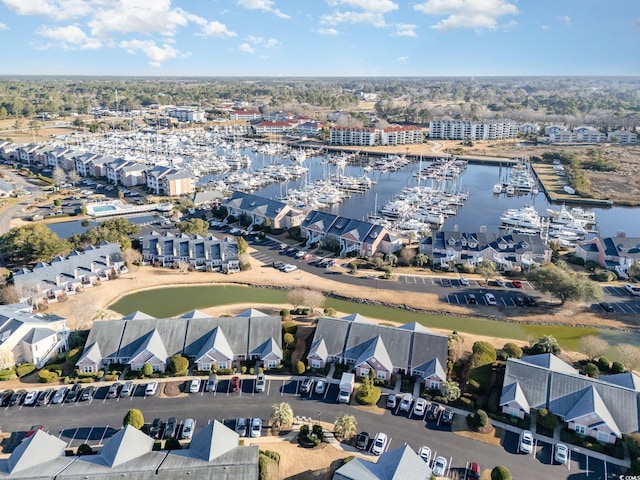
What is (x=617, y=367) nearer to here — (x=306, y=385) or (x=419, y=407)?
(x=419, y=407)

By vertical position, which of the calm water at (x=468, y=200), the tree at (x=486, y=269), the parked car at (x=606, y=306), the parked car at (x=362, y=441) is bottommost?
the parked car at (x=362, y=441)

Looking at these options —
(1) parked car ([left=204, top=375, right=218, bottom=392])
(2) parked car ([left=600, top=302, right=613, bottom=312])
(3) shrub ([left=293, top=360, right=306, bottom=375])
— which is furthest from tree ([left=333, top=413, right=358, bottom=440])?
(2) parked car ([left=600, top=302, right=613, bottom=312])

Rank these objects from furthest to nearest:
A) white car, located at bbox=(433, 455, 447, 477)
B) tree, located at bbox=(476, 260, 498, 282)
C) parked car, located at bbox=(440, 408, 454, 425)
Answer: tree, located at bbox=(476, 260, 498, 282)
parked car, located at bbox=(440, 408, 454, 425)
white car, located at bbox=(433, 455, 447, 477)

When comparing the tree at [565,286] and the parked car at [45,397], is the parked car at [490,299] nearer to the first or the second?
the tree at [565,286]

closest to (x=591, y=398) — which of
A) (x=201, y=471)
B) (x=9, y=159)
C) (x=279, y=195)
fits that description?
(x=201, y=471)

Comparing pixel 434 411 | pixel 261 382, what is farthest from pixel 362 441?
pixel 261 382

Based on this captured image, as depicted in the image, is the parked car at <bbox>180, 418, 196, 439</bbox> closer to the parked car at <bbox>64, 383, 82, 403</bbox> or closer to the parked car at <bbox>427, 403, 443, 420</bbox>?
the parked car at <bbox>64, 383, 82, 403</bbox>

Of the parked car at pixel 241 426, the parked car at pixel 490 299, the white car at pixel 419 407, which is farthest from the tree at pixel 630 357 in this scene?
the parked car at pixel 241 426
